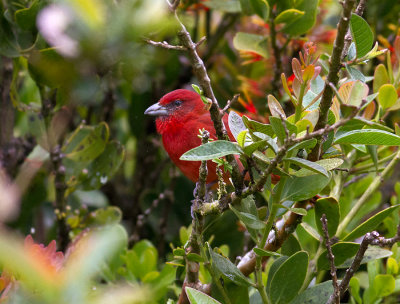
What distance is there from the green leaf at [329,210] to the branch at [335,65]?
0.72 ft

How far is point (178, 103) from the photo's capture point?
2.98m

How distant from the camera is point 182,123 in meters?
2.86

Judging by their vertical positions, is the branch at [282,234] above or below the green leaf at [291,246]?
above

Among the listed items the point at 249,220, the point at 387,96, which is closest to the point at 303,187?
the point at 249,220

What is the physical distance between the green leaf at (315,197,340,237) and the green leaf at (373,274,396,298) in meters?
0.21

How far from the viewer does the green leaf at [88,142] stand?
2.69 meters

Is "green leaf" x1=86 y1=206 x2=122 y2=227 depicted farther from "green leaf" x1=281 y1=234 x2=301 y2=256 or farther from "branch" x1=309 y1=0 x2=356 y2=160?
"branch" x1=309 y1=0 x2=356 y2=160

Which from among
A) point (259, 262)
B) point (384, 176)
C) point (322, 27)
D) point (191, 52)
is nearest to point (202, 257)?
point (259, 262)

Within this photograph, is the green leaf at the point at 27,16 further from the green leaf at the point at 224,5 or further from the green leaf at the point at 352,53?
the green leaf at the point at 352,53

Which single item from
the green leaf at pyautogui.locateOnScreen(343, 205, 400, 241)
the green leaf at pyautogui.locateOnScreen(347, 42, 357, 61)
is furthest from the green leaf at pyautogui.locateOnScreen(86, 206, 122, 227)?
the green leaf at pyautogui.locateOnScreen(347, 42, 357, 61)

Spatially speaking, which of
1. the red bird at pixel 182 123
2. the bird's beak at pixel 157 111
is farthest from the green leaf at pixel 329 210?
the bird's beak at pixel 157 111

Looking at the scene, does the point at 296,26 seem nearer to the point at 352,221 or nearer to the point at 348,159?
the point at 348,159

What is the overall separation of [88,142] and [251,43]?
0.86m

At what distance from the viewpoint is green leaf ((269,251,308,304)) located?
4.83ft
